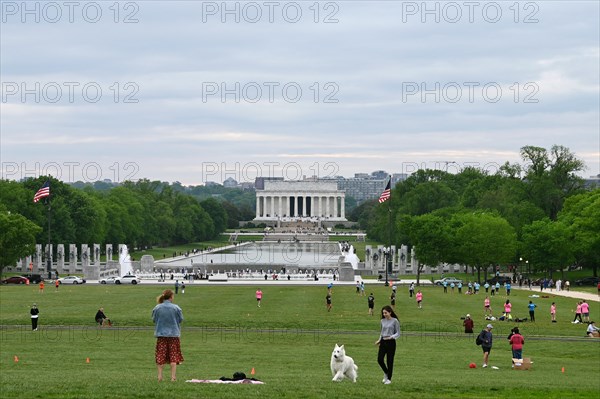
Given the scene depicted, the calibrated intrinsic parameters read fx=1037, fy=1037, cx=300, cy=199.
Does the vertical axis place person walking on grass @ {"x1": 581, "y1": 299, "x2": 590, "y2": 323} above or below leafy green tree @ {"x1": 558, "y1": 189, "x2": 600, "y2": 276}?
below

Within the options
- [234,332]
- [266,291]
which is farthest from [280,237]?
[234,332]

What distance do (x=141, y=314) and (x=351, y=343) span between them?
46.9 feet

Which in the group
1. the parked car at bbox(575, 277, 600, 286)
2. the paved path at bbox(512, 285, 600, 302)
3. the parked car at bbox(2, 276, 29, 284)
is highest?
the parked car at bbox(2, 276, 29, 284)

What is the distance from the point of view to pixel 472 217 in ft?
275

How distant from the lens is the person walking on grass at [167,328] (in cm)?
1770

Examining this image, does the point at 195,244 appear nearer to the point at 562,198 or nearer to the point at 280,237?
the point at 280,237

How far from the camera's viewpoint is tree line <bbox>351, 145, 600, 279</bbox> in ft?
263

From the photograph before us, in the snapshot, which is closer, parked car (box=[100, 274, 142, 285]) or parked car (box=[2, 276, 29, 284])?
parked car (box=[2, 276, 29, 284])

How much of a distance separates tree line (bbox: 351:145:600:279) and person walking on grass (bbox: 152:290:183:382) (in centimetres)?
6287

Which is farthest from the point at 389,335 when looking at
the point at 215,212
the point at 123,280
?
the point at 215,212

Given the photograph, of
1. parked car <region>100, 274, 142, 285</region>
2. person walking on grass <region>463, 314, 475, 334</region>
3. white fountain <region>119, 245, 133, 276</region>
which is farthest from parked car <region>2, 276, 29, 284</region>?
person walking on grass <region>463, 314, 475, 334</region>

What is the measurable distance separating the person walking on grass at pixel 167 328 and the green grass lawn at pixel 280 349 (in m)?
0.52

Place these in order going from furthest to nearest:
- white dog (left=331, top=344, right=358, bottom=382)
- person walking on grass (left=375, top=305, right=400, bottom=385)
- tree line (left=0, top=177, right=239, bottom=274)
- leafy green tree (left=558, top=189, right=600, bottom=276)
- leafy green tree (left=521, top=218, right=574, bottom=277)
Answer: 1. tree line (left=0, top=177, right=239, bottom=274)
2. leafy green tree (left=521, top=218, right=574, bottom=277)
3. leafy green tree (left=558, top=189, right=600, bottom=276)
4. white dog (left=331, top=344, right=358, bottom=382)
5. person walking on grass (left=375, top=305, right=400, bottom=385)

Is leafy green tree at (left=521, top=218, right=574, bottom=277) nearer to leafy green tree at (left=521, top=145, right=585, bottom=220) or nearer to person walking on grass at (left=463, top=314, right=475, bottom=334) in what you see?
leafy green tree at (left=521, top=145, right=585, bottom=220)
